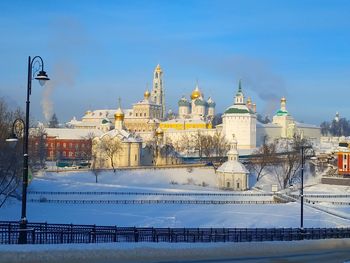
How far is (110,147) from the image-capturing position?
89.0 m

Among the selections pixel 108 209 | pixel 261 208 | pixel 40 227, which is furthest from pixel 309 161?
pixel 40 227

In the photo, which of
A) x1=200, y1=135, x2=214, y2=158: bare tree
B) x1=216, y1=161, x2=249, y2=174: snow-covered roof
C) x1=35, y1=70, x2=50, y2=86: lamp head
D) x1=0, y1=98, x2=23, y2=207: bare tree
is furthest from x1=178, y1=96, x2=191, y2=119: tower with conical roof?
A: x1=35, y1=70, x2=50, y2=86: lamp head

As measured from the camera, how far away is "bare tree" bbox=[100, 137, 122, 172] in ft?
290

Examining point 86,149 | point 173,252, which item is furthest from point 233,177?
point 173,252

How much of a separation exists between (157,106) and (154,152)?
229ft

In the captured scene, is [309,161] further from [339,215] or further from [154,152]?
[339,215]

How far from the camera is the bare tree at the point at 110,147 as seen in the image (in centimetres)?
8846

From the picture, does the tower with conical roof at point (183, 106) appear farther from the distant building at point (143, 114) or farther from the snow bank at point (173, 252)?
the snow bank at point (173, 252)

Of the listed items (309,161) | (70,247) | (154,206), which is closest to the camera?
(70,247)

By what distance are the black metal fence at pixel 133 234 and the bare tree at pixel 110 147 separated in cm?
5936

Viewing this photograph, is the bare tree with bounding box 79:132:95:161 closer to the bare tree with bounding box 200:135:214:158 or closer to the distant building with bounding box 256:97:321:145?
the bare tree with bounding box 200:135:214:158

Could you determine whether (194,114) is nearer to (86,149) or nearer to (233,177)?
(86,149)

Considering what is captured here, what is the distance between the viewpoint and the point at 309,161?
93375mm

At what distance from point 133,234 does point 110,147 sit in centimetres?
6570
